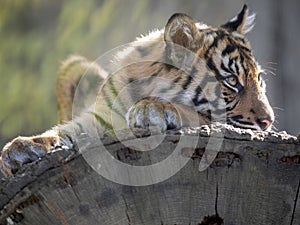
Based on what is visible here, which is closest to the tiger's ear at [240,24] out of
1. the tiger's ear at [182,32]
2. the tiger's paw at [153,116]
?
the tiger's ear at [182,32]

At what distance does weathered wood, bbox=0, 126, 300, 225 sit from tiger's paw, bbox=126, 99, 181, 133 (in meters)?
0.56

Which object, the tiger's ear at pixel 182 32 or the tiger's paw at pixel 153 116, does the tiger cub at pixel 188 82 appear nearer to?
the tiger's ear at pixel 182 32

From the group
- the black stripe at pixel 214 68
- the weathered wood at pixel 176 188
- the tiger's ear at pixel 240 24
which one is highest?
the tiger's ear at pixel 240 24

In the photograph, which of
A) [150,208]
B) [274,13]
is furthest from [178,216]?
[274,13]

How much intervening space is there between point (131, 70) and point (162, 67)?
0.49 ft

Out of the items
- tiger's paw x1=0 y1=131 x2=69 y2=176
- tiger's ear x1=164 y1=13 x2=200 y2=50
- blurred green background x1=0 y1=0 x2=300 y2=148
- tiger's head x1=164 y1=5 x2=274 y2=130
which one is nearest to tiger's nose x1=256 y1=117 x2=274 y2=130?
tiger's head x1=164 y1=5 x2=274 y2=130

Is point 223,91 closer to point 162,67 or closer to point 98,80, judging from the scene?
point 162,67

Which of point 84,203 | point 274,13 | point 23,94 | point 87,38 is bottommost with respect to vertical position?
point 84,203

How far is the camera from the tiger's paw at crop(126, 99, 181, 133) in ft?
8.47

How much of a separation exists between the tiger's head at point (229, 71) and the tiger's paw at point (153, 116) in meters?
0.50

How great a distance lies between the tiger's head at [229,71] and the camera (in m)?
3.16

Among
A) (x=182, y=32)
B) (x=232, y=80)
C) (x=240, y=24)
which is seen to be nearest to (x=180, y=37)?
(x=182, y=32)

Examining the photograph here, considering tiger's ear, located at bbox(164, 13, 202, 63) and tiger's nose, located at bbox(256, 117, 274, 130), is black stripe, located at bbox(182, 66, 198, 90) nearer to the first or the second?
tiger's ear, located at bbox(164, 13, 202, 63)

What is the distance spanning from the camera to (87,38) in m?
5.71
